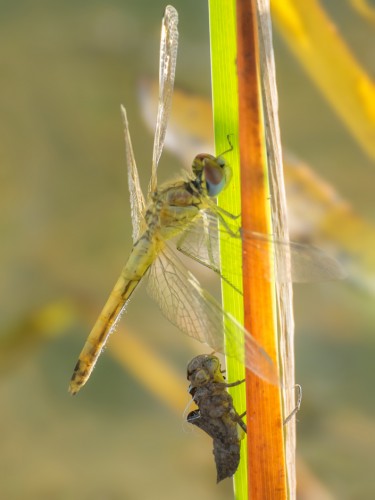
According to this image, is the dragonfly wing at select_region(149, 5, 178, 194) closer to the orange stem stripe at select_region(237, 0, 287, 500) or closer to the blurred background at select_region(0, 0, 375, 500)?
the orange stem stripe at select_region(237, 0, 287, 500)

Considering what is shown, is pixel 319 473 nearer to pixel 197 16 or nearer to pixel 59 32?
pixel 197 16

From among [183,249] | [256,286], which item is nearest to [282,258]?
[256,286]

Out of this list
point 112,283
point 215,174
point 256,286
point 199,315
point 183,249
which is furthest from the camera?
point 112,283

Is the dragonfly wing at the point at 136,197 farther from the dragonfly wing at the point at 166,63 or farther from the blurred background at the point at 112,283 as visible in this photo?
the blurred background at the point at 112,283

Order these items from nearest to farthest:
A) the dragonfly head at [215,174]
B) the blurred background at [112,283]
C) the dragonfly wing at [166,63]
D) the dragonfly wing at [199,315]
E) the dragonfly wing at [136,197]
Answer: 1. the dragonfly wing at [199,315]
2. the dragonfly head at [215,174]
3. the dragonfly wing at [166,63]
4. the dragonfly wing at [136,197]
5. the blurred background at [112,283]

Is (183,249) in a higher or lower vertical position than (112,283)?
lower

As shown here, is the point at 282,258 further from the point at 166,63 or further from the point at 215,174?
the point at 166,63

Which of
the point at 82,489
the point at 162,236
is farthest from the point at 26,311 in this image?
the point at 162,236

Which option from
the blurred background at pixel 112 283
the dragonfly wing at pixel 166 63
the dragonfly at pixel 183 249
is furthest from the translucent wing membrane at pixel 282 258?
the blurred background at pixel 112 283
